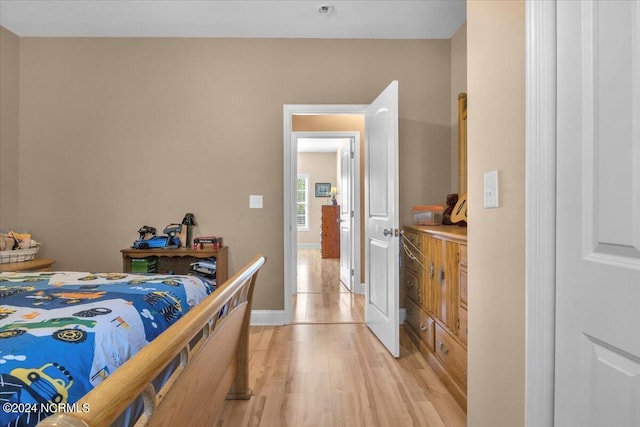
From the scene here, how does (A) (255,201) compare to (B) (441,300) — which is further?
(A) (255,201)

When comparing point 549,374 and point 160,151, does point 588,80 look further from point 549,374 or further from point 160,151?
point 160,151

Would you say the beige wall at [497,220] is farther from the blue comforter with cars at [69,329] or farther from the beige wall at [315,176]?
the beige wall at [315,176]

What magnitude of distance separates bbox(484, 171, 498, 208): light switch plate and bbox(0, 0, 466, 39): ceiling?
7.16 feet

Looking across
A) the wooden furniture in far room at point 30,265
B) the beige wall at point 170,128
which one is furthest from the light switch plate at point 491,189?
the wooden furniture in far room at point 30,265

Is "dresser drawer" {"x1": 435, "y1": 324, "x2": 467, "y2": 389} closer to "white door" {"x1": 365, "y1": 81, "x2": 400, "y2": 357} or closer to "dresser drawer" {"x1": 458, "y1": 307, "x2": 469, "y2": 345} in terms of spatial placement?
"dresser drawer" {"x1": 458, "y1": 307, "x2": 469, "y2": 345}

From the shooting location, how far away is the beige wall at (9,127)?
3154mm

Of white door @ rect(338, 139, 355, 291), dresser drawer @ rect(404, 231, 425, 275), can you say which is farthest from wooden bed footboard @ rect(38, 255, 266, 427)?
white door @ rect(338, 139, 355, 291)

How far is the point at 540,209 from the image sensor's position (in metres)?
0.97

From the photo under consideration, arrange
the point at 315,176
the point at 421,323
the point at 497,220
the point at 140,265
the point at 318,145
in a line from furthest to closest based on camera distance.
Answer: the point at 315,176 < the point at 318,145 < the point at 140,265 < the point at 421,323 < the point at 497,220

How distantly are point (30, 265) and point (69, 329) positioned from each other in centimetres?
249

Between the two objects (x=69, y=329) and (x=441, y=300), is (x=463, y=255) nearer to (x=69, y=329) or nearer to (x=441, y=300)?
(x=441, y=300)

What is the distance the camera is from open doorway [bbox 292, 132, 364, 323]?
3943 mm

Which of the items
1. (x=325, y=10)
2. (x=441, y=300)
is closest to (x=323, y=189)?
(x=325, y=10)

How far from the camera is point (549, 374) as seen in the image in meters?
0.97
